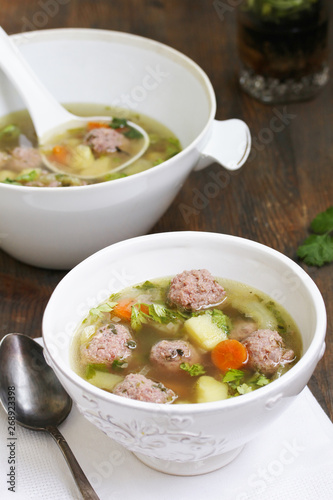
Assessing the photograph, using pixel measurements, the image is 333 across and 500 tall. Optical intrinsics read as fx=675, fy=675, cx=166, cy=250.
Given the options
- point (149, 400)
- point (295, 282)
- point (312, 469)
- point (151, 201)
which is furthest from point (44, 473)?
point (151, 201)

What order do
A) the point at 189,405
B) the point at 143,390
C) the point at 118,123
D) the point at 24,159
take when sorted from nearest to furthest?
the point at 189,405, the point at 143,390, the point at 24,159, the point at 118,123

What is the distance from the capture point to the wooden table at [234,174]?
1971mm

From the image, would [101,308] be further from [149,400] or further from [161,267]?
[149,400]

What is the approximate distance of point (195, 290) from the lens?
1.48 metres

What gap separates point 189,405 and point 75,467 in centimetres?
36

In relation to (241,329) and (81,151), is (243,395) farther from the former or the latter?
(81,151)

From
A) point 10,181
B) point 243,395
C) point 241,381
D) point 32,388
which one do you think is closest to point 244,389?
point 241,381

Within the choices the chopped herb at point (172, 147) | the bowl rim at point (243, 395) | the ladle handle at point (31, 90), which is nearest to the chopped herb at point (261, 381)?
the bowl rim at point (243, 395)

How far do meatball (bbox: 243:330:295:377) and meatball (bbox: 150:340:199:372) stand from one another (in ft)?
0.38

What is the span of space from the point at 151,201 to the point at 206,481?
0.83m

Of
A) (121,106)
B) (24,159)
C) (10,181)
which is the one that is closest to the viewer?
(10,181)

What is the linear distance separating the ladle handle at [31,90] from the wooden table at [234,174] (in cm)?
49

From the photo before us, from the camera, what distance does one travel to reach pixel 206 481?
1.34m

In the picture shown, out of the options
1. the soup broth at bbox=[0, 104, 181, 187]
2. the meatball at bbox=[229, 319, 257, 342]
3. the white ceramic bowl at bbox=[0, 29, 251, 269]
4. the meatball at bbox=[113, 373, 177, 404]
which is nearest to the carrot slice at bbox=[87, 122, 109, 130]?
the soup broth at bbox=[0, 104, 181, 187]
